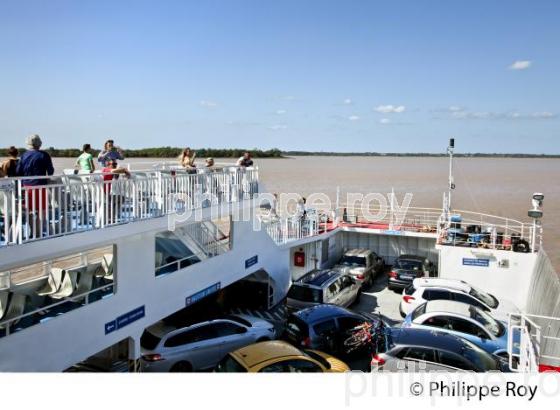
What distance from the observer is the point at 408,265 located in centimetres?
1652

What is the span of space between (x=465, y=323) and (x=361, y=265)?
5.80 m

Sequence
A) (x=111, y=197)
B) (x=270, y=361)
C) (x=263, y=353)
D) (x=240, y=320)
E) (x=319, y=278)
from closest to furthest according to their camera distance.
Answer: (x=111, y=197) < (x=270, y=361) < (x=263, y=353) < (x=240, y=320) < (x=319, y=278)

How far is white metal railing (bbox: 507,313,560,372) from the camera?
6894 mm

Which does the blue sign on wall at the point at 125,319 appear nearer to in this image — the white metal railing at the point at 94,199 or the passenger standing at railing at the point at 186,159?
the white metal railing at the point at 94,199

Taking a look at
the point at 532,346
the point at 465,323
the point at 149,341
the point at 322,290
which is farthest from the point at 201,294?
the point at 532,346

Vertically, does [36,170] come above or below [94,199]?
above

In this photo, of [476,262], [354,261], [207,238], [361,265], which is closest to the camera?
[207,238]

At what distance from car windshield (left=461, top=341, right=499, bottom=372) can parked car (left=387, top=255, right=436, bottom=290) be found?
20.2 ft

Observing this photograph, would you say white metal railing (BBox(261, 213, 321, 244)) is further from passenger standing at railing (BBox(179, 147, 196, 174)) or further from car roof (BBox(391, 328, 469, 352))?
car roof (BBox(391, 328, 469, 352))

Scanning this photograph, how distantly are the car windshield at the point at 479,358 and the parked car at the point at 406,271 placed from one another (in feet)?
20.2

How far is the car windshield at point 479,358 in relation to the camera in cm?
923

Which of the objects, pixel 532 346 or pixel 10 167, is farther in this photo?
pixel 532 346

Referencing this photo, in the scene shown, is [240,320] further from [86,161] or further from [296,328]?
[86,161]
